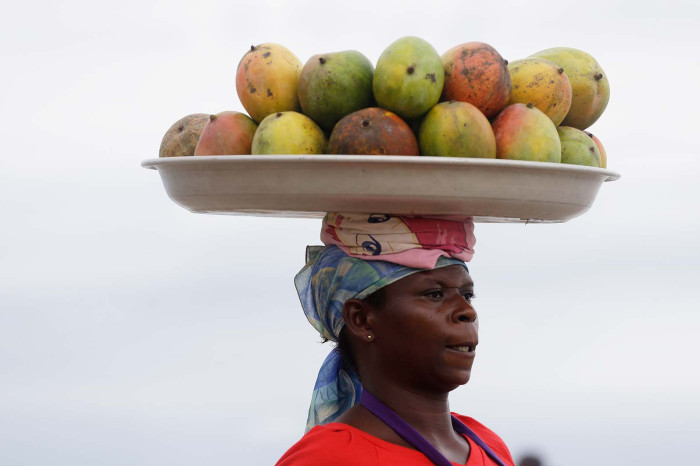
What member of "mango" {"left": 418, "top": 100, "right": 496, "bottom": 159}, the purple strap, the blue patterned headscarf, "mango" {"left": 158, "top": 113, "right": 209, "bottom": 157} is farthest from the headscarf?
"mango" {"left": 158, "top": 113, "right": 209, "bottom": 157}

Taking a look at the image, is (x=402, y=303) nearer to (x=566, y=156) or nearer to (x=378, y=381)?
(x=378, y=381)

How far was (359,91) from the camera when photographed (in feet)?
7.39

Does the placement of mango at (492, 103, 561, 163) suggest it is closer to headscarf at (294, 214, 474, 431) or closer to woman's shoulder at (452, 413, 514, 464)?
headscarf at (294, 214, 474, 431)

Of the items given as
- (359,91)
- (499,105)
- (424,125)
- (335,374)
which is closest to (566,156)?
(499,105)

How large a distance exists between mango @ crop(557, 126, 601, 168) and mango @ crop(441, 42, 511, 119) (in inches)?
7.9

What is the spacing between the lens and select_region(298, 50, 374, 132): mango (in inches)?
86.7

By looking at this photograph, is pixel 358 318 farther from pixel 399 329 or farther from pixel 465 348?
pixel 465 348

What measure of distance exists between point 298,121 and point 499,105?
0.53 meters

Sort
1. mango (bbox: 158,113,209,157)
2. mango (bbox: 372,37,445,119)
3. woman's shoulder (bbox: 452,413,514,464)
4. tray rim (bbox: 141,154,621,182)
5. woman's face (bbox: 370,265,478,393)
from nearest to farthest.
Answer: tray rim (bbox: 141,154,621,182) < mango (bbox: 372,37,445,119) < woman's face (bbox: 370,265,478,393) < mango (bbox: 158,113,209,157) < woman's shoulder (bbox: 452,413,514,464)

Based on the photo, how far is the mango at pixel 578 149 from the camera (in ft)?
7.48

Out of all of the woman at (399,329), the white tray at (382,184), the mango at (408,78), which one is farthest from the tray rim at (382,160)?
the woman at (399,329)

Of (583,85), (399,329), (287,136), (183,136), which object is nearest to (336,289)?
(399,329)

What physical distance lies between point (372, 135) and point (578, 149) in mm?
598

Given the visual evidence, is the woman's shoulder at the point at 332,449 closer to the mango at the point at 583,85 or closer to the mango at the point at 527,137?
the mango at the point at 527,137
